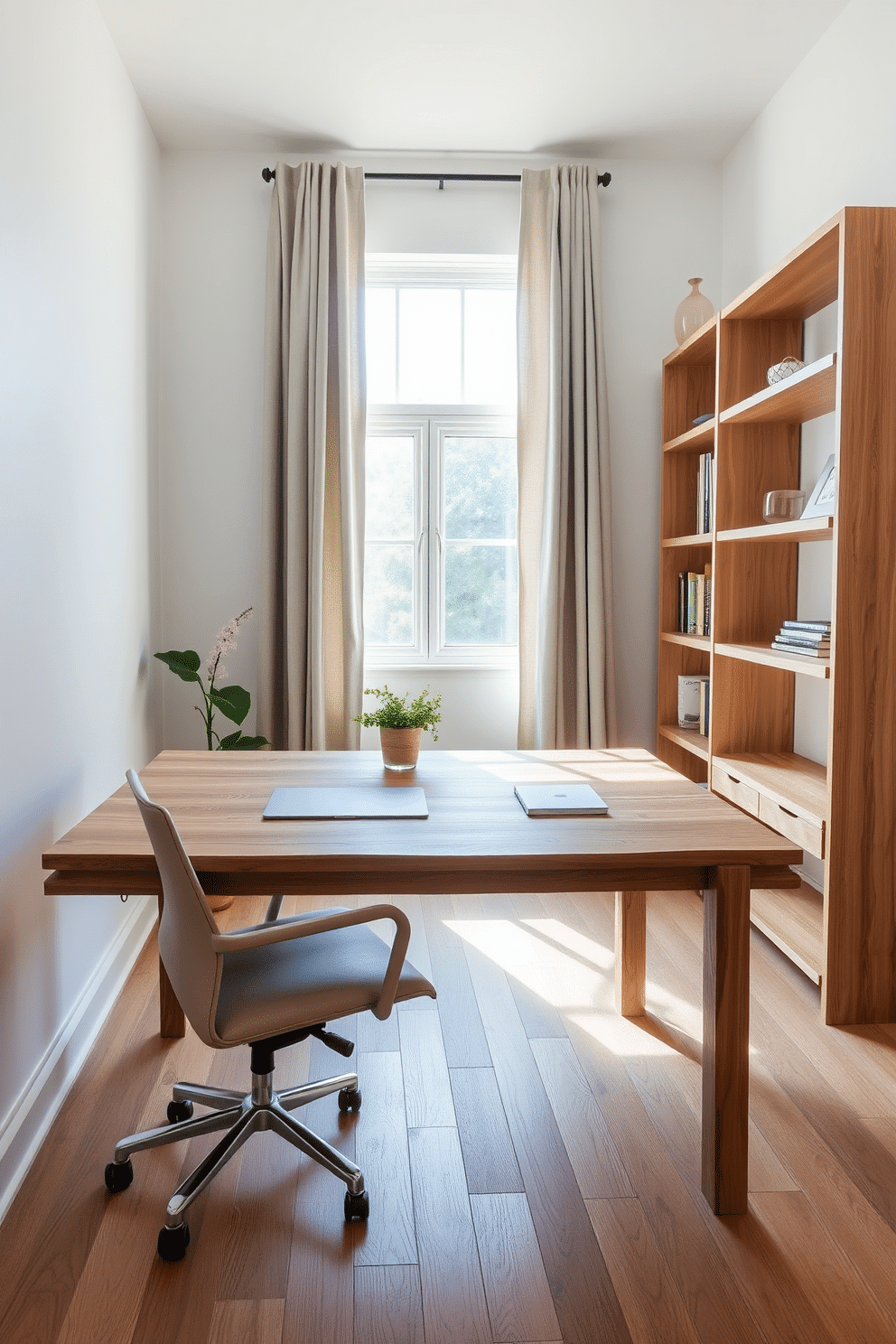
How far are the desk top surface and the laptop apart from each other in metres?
0.02

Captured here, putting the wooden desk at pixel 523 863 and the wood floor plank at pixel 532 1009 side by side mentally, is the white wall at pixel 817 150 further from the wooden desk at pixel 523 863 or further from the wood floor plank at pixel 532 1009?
the wood floor plank at pixel 532 1009

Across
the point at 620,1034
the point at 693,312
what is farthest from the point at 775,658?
the point at 693,312

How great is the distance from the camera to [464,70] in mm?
3182

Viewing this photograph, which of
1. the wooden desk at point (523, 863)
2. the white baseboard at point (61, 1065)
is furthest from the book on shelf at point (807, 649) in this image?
the white baseboard at point (61, 1065)

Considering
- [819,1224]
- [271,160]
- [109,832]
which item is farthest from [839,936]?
[271,160]

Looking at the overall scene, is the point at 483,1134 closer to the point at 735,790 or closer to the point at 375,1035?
the point at 375,1035

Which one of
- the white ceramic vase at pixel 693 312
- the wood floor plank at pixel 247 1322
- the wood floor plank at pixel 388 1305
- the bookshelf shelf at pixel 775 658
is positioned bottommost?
the wood floor plank at pixel 247 1322

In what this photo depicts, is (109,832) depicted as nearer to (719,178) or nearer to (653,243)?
(653,243)

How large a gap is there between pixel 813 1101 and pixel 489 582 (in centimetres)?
246

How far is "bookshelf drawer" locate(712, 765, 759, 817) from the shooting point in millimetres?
2889

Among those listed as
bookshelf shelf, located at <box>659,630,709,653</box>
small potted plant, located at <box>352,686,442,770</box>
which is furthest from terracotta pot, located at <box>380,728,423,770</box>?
bookshelf shelf, located at <box>659,630,709,653</box>

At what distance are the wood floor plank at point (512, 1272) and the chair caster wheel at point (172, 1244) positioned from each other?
20.4 inches

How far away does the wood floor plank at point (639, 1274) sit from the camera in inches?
57.4

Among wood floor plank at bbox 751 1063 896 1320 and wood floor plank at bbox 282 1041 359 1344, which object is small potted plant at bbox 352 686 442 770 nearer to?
wood floor plank at bbox 282 1041 359 1344
